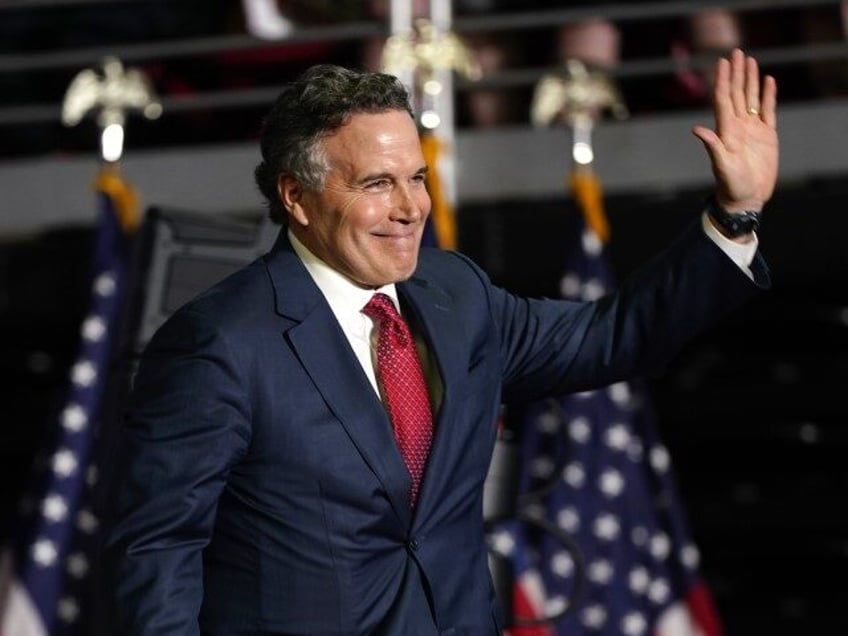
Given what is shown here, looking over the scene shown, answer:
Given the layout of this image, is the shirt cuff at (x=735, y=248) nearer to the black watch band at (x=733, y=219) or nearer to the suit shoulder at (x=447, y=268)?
the black watch band at (x=733, y=219)

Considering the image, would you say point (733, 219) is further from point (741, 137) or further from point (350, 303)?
point (350, 303)

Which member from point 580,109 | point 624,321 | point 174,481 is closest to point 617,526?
point 580,109

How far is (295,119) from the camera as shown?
2588 mm

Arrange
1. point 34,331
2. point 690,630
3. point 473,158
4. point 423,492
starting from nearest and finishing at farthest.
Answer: point 423,492, point 690,630, point 473,158, point 34,331

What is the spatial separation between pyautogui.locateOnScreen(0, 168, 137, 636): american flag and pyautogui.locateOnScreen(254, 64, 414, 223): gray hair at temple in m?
2.55

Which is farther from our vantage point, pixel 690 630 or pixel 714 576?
pixel 714 576

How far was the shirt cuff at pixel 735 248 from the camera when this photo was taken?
2676mm

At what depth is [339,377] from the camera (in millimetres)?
2547

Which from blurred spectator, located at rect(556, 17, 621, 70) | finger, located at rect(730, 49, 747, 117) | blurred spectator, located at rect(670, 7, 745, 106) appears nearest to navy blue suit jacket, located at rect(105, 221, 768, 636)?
finger, located at rect(730, 49, 747, 117)

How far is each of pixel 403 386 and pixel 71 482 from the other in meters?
2.82

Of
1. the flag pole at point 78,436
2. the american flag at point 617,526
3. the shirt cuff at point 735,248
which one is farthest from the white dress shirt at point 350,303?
the american flag at point 617,526

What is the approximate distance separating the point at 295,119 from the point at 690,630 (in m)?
3.10

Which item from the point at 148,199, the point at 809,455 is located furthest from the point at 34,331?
the point at 809,455

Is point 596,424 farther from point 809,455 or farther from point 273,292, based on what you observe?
point 273,292
